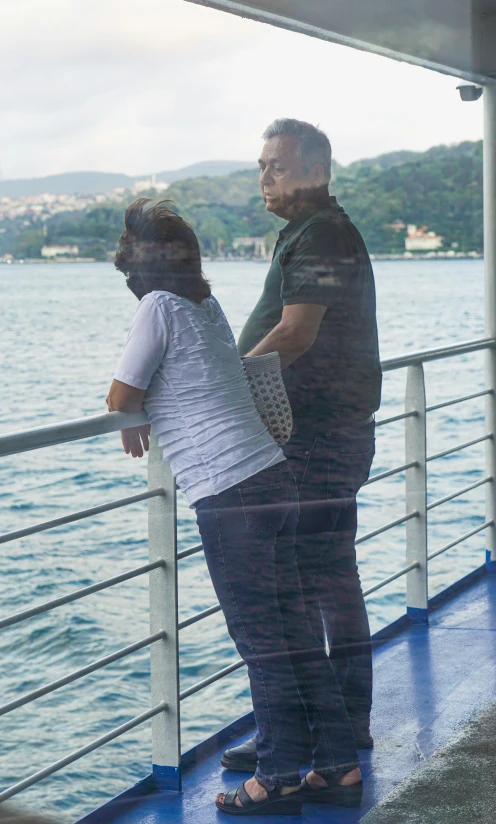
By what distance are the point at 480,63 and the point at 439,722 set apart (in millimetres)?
2107

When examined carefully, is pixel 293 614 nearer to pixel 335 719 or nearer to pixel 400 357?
pixel 335 719

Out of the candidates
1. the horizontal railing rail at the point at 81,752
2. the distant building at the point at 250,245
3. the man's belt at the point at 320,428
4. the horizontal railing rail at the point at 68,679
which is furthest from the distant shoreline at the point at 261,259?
the horizontal railing rail at the point at 81,752

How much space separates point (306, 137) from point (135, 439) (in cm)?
68

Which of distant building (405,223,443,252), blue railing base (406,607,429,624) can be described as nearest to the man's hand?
blue railing base (406,607,429,624)

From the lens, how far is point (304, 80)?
11.4m

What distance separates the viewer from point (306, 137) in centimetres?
189

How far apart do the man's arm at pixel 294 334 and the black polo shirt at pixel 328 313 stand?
18mm

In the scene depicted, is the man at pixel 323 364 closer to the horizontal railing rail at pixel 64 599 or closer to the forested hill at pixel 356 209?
the forested hill at pixel 356 209

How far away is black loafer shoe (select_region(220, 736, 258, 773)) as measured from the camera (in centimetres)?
196

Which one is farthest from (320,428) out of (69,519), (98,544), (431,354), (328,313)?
(98,544)

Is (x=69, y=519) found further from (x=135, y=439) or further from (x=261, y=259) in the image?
(x=261, y=259)

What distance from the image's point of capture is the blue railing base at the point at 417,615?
115 inches

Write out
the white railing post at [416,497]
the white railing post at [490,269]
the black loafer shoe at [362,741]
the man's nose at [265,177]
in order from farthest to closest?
the white railing post at [490,269], the white railing post at [416,497], the black loafer shoe at [362,741], the man's nose at [265,177]

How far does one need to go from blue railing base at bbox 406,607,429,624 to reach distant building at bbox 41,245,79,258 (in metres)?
1.45
